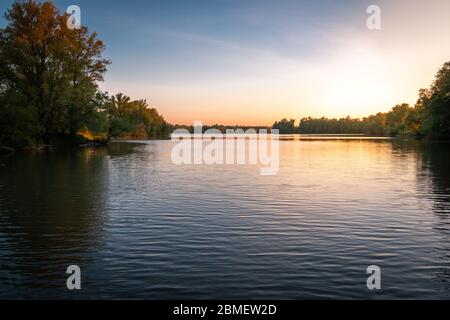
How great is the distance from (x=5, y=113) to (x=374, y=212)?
213 feet

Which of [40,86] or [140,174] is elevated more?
[40,86]

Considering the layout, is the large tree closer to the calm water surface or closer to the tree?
the calm water surface

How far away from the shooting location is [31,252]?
1702 centimetres

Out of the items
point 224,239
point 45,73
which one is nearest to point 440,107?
point 45,73

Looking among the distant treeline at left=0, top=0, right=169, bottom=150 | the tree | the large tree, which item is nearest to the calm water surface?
the distant treeline at left=0, top=0, right=169, bottom=150

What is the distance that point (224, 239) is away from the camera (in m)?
19.1

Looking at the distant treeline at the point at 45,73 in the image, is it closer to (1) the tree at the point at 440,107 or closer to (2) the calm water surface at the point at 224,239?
(2) the calm water surface at the point at 224,239

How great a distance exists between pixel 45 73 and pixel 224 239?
8022cm

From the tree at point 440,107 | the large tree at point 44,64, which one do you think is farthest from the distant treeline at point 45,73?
the tree at point 440,107

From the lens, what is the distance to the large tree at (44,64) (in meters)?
84.5

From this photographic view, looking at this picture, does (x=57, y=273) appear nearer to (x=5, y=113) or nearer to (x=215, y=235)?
(x=215, y=235)

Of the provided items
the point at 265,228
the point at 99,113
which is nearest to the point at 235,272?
the point at 265,228

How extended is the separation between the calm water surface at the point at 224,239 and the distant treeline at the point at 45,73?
4710 cm
